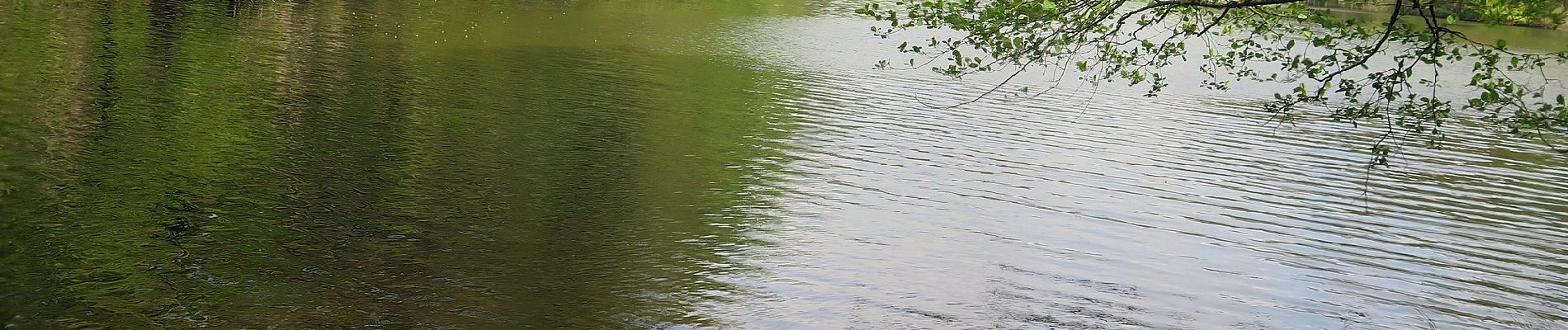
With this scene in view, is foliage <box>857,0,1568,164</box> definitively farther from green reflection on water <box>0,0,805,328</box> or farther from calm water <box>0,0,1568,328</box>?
green reflection on water <box>0,0,805,328</box>

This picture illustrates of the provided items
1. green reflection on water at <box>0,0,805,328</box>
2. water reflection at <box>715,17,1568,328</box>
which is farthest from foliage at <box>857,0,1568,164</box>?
green reflection on water at <box>0,0,805,328</box>

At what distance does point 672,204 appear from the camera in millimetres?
14500

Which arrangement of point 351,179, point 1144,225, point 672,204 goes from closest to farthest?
1. point 351,179
2. point 672,204
3. point 1144,225

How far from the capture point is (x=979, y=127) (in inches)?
913

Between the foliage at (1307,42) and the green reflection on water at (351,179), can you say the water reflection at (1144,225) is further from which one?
the foliage at (1307,42)

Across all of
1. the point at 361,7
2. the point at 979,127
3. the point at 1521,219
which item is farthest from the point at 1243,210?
the point at 361,7

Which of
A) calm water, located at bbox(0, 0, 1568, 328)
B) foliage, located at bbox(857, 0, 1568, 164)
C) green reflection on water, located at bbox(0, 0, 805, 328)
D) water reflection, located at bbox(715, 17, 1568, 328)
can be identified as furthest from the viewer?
water reflection, located at bbox(715, 17, 1568, 328)

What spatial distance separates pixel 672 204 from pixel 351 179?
341 cm

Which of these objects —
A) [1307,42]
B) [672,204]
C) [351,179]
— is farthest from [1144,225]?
[351,179]

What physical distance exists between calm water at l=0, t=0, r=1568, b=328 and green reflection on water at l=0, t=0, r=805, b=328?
6 centimetres

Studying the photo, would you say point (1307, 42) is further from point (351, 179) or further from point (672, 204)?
point (351, 179)

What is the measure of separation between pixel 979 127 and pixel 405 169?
11365 millimetres

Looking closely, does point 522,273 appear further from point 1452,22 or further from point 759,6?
point 759,6

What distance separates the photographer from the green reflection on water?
9688mm
